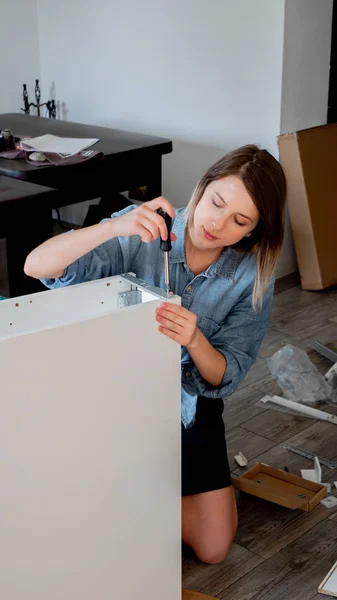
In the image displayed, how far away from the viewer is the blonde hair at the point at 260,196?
1.63 metres

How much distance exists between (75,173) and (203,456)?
1300 mm

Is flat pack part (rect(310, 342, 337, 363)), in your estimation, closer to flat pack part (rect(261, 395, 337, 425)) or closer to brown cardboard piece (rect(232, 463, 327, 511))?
flat pack part (rect(261, 395, 337, 425))

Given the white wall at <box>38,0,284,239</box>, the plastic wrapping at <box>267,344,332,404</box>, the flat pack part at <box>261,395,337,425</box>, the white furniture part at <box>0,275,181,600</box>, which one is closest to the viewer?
the white furniture part at <box>0,275,181,600</box>

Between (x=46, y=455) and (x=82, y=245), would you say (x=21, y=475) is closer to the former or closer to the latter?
(x=46, y=455)

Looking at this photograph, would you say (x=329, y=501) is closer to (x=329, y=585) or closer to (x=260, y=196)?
(x=329, y=585)

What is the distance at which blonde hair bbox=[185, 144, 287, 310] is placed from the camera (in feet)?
5.34

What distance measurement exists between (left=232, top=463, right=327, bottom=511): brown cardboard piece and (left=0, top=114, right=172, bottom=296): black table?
36.2 inches

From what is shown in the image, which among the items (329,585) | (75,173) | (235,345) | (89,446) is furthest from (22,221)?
(329,585)

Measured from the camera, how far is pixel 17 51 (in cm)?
450

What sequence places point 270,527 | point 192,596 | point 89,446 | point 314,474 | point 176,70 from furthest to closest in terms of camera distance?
point 176,70 < point 314,474 < point 270,527 < point 192,596 < point 89,446

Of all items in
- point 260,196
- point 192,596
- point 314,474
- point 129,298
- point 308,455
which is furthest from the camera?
point 308,455

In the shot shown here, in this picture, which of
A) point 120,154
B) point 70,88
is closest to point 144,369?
point 120,154

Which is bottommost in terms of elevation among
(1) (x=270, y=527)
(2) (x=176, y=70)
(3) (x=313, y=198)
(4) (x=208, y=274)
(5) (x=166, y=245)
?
(1) (x=270, y=527)

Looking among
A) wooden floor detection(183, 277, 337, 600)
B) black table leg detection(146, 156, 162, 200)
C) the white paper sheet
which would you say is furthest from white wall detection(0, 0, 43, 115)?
wooden floor detection(183, 277, 337, 600)
